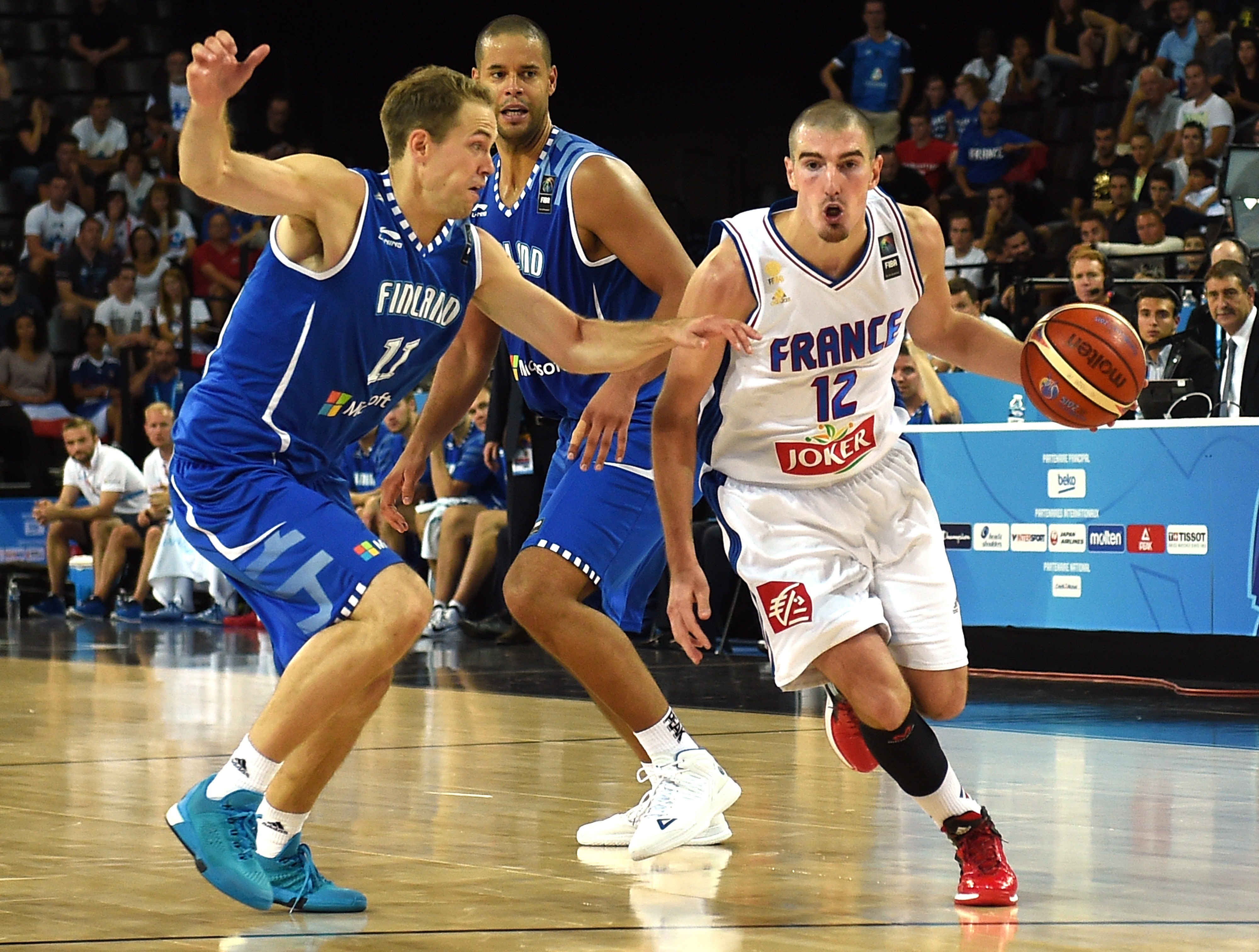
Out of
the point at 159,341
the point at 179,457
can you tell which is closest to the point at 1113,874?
the point at 179,457

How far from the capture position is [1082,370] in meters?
4.25

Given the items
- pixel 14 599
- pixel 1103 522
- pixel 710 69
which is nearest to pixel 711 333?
pixel 1103 522

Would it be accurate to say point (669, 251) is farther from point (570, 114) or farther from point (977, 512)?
point (570, 114)

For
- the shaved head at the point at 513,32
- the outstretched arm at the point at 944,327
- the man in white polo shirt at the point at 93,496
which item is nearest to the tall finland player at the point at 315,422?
the outstretched arm at the point at 944,327

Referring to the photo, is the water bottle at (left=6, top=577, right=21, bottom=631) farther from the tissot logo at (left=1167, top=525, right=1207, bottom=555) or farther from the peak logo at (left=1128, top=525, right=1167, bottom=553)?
the tissot logo at (left=1167, top=525, right=1207, bottom=555)

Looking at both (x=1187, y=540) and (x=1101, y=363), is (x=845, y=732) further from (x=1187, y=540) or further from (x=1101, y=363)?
(x=1187, y=540)

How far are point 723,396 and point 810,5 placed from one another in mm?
13719

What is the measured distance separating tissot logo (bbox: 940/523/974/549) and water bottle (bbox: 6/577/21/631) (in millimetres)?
8668

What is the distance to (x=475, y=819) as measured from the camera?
477 centimetres

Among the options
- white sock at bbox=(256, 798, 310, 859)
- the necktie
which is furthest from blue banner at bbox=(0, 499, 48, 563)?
white sock at bbox=(256, 798, 310, 859)

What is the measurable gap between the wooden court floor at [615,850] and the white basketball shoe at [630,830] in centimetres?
4

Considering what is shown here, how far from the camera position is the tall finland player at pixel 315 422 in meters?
3.47

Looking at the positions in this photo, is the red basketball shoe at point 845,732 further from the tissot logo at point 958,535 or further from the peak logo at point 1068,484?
the tissot logo at point 958,535

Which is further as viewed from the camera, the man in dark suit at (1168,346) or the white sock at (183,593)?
the white sock at (183,593)
